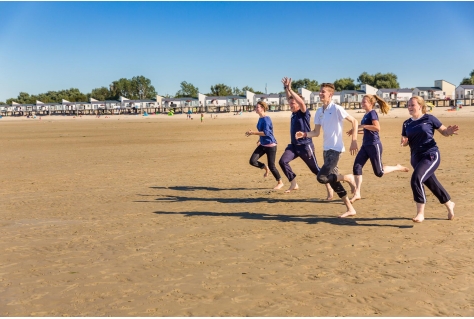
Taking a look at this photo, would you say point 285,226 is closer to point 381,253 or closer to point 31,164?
point 381,253

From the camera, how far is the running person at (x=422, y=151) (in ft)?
21.6

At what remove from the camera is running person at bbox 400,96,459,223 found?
260 inches

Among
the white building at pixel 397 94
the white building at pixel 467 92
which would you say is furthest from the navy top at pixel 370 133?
the white building at pixel 467 92

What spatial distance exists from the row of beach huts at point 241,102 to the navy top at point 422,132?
120866mm

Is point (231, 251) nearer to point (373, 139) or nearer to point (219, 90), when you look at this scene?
point (373, 139)

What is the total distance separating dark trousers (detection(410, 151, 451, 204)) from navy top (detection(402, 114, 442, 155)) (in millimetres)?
102

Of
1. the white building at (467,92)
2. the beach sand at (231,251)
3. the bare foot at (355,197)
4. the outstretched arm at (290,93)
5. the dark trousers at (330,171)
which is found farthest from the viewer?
the white building at (467,92)

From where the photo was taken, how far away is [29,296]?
434 centimetres

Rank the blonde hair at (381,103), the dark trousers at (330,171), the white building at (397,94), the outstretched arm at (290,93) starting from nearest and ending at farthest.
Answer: the dark trousers at (330,171) → the outstretched arm at (290,93) → the blonde hair at (381,103) → the white building at (397,94)

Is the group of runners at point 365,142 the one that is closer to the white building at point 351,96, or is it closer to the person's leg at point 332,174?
the person's leg at point 332,174

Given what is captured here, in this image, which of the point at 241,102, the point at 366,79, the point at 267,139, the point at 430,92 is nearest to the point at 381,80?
the point at 366,79

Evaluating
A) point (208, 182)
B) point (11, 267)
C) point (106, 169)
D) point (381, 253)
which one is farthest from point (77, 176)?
point (381, 253)

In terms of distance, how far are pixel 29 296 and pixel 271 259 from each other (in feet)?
8.11

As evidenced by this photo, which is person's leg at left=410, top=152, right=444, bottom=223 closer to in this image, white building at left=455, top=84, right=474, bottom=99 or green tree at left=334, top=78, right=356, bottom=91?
white building at left=455, top=84, right=474, bottom=99
